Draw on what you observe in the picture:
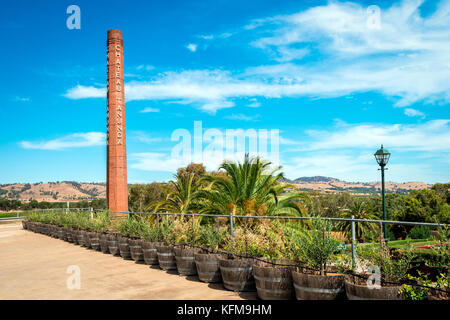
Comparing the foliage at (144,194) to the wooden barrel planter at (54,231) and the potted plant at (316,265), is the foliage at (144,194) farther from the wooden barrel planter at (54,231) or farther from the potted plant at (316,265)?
the potted plant at (316,265)

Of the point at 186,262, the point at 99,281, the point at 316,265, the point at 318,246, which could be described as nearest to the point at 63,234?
the point at 99,281

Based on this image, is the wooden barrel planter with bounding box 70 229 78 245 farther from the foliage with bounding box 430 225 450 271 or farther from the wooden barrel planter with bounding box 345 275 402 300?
the foliage with bounding box 430 225 450 271

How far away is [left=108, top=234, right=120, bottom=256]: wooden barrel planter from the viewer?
11352 mm

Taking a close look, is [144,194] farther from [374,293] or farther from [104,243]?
[374,293]

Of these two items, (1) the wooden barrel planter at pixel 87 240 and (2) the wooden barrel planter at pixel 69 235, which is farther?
(2) the wooden barrel planter at pixel 69 235

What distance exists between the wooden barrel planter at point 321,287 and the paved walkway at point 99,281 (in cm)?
133

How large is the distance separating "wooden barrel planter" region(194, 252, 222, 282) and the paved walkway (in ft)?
0.54

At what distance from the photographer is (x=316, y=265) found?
220 inches

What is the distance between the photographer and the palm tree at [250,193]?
13500mm

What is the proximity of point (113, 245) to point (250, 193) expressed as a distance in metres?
5.30

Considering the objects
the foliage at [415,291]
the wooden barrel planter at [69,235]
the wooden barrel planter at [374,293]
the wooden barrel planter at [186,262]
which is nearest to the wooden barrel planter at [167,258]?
Result: the wooden barrel planter at [186,262]
